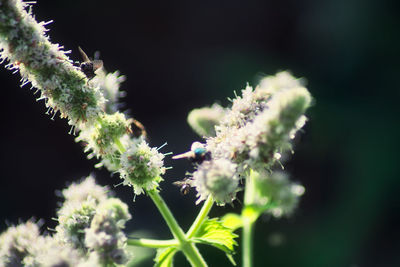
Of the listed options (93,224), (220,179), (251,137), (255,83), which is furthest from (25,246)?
(255,83)

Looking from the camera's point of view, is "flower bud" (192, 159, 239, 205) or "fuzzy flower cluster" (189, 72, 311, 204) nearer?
"fuzzy flower cluster" (189, 72, 311, 204)

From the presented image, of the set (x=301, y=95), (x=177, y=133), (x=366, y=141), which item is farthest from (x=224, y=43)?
(x=301, y=95)

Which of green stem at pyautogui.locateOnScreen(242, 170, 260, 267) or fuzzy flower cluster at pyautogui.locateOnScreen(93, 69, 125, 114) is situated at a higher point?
fuzzy flower cluster at pyautogui.locateOnScreen(93, 69, 125, 114)

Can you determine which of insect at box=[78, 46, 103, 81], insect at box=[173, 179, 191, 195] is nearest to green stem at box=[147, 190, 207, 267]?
insect at box=[173, 179, 191, 195]

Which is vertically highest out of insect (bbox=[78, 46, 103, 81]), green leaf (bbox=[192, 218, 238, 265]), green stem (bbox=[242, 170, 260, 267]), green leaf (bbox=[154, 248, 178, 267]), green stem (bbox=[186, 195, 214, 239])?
insect (bbox=[78, 46, 103, 81])

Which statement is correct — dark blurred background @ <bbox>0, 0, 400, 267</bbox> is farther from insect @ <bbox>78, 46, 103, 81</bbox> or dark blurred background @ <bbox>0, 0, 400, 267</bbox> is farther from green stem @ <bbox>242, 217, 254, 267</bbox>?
insect @ <bbox>78, 46, 103, 81</bbox>

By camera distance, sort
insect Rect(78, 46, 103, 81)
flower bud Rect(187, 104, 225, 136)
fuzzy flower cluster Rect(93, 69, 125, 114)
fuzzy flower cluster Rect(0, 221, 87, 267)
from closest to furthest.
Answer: fuzzy flower cluster Rect(0, 221, 87, 267) → insect Rect(78, 46, 103, 81) → fuzzy flower cluster Rect(93, 69, 125, 114) → flower bud Rect(187, 104, 225, 136)

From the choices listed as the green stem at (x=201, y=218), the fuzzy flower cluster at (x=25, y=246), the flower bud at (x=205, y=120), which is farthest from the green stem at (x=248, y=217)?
the fuzzy flower cluster at (x=25, y=246)

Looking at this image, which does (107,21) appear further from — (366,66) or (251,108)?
(251,108)
